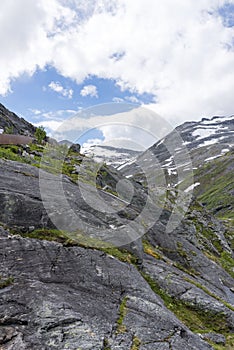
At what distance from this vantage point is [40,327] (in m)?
12.1

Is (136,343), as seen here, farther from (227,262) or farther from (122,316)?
(227,262)

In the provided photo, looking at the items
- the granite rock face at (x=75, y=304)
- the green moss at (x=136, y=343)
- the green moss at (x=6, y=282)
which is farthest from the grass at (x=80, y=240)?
the green moss at (x=136, y=343)

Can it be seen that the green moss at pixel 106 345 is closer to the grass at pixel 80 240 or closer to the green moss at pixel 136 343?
the green moss at pixel 136 343

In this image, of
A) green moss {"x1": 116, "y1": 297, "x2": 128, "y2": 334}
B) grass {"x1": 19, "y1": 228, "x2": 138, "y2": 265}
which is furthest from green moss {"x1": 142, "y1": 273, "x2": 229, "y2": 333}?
green moss {"x1": 116, "y1": 297, "x2": 128, "y2": 334}

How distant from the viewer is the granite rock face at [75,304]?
12008 millimetres

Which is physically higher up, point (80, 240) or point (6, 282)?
point (80, 240)

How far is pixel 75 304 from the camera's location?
45.5 ft

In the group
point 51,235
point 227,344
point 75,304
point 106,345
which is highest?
point 51,235

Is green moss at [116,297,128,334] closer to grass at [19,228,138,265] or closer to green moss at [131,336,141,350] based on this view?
green moss at [131,336,141,350]

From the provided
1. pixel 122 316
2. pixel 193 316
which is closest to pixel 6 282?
pixel 122 316

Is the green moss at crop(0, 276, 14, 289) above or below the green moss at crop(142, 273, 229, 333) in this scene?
above

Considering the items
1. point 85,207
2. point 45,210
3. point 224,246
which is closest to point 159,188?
point 224,246

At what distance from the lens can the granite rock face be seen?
1201cm

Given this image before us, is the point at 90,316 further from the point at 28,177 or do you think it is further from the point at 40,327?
the point at 28,177
